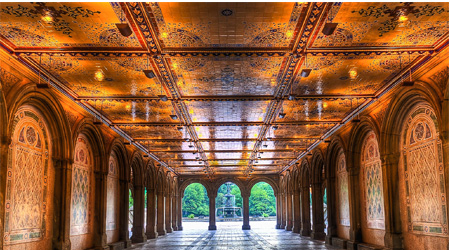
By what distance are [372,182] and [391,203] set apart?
2375 millimetres

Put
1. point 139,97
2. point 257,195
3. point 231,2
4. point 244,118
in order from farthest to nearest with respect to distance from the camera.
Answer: point 257,195
point 244,118
point 139,97
point 231,2

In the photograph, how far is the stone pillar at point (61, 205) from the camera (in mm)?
13072

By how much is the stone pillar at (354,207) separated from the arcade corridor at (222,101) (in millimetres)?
44

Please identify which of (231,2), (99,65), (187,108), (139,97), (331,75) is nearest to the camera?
(231,2)

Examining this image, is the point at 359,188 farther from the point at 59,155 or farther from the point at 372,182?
the point at 59,155

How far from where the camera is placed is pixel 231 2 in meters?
7.49

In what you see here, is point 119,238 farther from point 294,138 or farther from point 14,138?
point 14,138

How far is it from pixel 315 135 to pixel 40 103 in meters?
12.9

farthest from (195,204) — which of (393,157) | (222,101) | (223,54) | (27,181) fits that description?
(223,54)

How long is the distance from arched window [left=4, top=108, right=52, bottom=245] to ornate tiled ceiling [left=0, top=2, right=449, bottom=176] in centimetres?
143

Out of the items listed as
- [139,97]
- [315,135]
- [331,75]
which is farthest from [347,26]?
[315,135]

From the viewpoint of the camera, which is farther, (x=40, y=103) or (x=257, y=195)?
(x=257, y=195)

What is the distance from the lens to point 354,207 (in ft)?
57.2

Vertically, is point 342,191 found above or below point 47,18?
below
